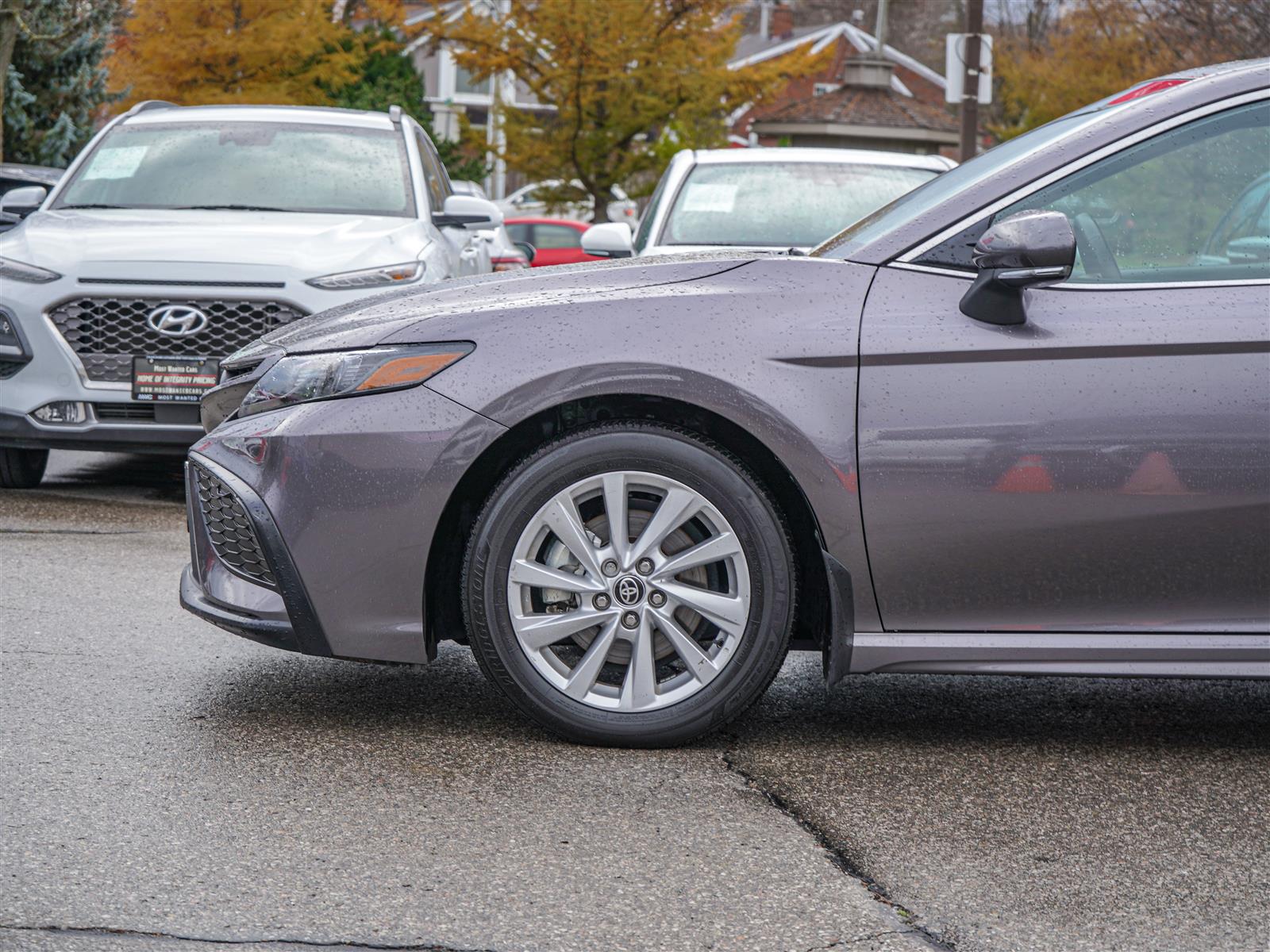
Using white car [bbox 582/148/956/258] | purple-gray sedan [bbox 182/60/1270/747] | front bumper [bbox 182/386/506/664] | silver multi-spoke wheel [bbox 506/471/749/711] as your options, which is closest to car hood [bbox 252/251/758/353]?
purple-gray sedan [bbox 182/60/1270/747]

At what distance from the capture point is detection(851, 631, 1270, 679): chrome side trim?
409cm

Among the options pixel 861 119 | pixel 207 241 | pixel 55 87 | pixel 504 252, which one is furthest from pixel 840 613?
pixel 861 119

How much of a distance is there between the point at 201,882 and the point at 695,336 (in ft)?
5.45

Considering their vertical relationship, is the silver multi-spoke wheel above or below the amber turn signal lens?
below

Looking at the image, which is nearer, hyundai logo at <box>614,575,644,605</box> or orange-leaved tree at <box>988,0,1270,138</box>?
hyundai logo at <box>614,575,644,605</box>

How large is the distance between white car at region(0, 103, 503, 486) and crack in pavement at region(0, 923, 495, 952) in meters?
4.66

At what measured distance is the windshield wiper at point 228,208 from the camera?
8672 mm

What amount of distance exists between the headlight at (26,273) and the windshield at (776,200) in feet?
9.82

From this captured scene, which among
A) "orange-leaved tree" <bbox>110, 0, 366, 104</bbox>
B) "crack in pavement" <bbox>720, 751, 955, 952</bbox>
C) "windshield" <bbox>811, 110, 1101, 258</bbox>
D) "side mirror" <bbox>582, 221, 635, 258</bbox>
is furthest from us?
"orange-leaved tree" <bbox>110, 0, 366, 104</bbox>

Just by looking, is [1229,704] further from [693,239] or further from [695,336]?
[693,239]

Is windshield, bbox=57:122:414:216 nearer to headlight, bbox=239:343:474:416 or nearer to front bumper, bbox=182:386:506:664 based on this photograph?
headlight, bbox=239:343:474:416

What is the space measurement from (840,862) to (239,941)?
1174 millimetres

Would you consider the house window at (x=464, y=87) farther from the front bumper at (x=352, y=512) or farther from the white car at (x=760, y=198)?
the front bumper at (x=352, y=512)

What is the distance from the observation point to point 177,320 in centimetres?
765
